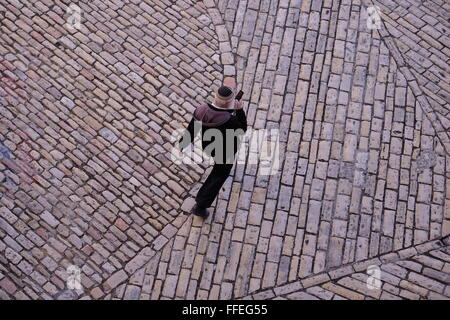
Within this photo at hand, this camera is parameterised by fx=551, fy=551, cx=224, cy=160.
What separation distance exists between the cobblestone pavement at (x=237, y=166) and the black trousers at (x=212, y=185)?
43 cm

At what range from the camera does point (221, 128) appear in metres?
6.15

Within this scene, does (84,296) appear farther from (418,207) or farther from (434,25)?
(434,25)

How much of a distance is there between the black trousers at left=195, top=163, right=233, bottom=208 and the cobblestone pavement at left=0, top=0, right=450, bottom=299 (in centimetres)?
43

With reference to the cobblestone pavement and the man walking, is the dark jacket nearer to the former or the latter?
the man walking

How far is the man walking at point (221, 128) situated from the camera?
609cm

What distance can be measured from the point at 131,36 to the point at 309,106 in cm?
298

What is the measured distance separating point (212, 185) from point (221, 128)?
2.98ft

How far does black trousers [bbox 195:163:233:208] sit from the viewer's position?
21.6ft

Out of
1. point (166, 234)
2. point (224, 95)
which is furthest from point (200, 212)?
point (224, 95)

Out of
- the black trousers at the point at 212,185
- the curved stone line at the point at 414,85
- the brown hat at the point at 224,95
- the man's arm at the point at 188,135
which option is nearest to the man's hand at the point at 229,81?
the man's arm at the point at 188,135

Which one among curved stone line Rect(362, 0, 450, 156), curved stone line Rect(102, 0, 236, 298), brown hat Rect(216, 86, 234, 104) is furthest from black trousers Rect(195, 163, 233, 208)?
curved stone line Rect(362, 0, 450, 156)

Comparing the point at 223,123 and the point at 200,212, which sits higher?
the point at 223,123

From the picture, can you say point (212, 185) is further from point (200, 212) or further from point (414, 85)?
point (414, 85)

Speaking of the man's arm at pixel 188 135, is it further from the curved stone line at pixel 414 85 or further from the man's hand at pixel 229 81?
the curved stone line at pixel 414 85
